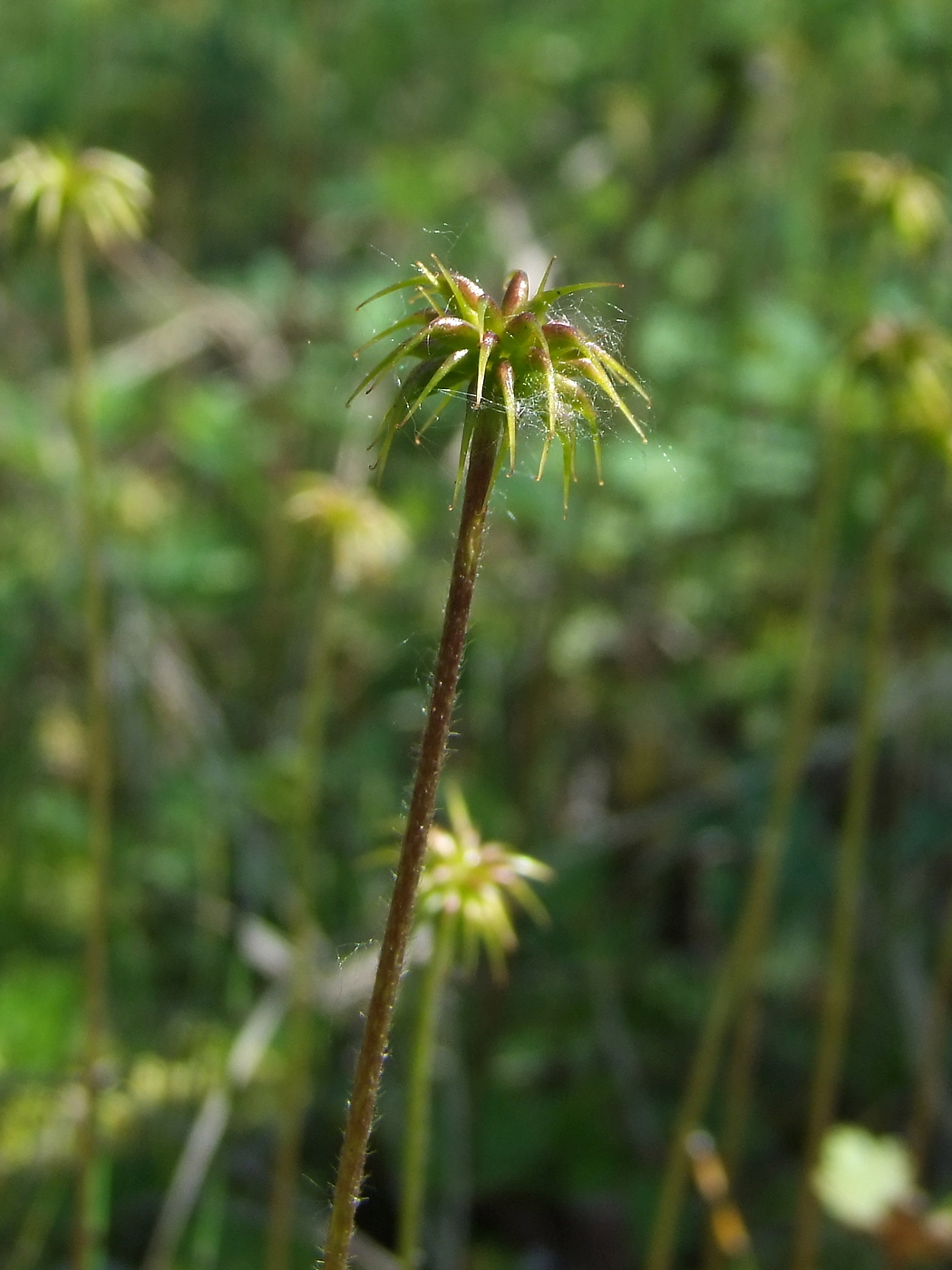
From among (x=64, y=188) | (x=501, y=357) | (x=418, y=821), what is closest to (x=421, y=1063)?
(x=418, y=821)

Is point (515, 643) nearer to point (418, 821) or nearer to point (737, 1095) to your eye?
point (737, 1095)

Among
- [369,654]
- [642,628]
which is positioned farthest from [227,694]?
[642,628]

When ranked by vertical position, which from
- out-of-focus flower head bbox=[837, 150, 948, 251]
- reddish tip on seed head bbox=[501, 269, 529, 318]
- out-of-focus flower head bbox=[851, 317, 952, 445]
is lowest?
reddish tip on seed head bbox=[501, 269, 529, 318]

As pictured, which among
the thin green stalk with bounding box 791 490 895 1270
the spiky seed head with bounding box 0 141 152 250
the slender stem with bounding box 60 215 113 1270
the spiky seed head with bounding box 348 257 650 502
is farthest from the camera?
the thin green stalk with bounding box 791 490 895 1270

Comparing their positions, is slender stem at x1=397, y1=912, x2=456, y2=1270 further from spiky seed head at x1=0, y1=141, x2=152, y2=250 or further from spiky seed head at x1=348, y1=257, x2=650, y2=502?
spiky seed head at x1=0, y1=141, x2=152, y2=250

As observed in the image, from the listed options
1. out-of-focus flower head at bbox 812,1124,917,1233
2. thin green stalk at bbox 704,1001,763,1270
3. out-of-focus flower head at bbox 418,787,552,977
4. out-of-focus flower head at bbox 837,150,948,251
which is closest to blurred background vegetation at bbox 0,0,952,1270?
out-of-focus flower head at bbox 837,150,948,251

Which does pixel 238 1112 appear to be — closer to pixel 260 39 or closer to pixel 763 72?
pixel 763 72

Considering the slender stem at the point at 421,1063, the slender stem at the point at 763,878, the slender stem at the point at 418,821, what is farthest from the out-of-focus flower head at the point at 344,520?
the slender stem at the point at 418,821
